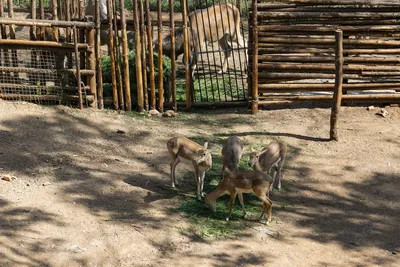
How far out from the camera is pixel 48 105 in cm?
1120

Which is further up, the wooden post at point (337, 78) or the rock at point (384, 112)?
the wooden post at point (337, 78)

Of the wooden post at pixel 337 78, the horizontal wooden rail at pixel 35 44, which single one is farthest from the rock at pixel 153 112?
the wooden post at pixel 337 78

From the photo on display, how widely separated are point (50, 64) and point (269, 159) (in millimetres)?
4432

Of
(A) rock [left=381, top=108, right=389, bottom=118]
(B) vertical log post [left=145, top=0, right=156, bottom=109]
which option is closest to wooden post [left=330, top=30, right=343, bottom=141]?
(A) rock [left=381, top=108, right=389, bottom=118]

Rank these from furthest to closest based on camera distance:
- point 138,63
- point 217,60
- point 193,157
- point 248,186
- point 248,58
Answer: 1. point 217,60
2. point 248,58
3. point 138,63
4. point 193,157
5. point 248,186

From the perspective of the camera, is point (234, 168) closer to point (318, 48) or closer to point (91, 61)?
point (91, 61)

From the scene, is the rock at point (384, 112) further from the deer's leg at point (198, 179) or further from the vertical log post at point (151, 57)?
the deer's leg at point (198, 179)

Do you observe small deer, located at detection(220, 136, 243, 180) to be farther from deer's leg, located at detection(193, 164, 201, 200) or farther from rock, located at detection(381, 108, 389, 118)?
rock, located at detection(381, 108, 389, 118)

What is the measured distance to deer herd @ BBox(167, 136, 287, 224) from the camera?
7871 millimetres

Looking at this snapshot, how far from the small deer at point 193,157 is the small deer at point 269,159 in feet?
1.82

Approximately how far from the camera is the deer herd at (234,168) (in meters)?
7.87

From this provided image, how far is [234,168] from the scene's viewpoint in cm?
861

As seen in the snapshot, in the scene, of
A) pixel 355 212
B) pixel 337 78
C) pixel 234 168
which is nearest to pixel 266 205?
pixel 234 168

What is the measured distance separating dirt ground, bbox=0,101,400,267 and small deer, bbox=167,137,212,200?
23cm
